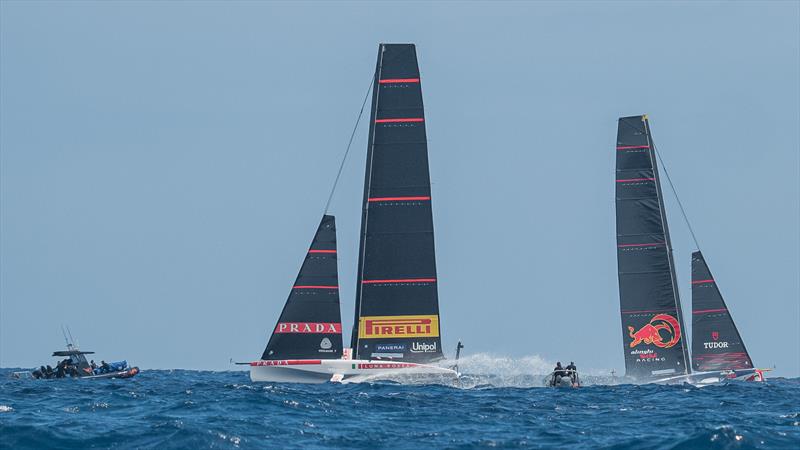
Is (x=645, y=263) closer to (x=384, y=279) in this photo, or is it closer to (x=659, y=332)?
(x=659, y=332)

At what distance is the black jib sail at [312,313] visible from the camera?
44.8m

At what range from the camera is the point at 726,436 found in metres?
27.4

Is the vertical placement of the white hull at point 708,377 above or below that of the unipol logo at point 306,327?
below

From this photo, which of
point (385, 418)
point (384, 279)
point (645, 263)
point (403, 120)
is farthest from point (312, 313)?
point (645, 263)

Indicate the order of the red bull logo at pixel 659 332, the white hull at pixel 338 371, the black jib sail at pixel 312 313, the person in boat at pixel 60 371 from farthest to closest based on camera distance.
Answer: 1. the person in boat at pixel 60 371
2. the red bull logo at pixel 659 332
3. the black jib sail at pixel 312 313
4. the white hull at pixel 338 371

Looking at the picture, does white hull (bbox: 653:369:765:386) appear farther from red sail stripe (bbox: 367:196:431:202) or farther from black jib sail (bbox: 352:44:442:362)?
red sail stripe (bbox: 367:196:431:202)

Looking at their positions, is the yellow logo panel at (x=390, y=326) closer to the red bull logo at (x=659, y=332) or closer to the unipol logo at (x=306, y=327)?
the unipol logo at (x=306, y=327)

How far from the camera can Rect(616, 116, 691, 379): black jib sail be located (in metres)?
53.5

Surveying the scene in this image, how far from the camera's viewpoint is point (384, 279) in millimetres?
45844

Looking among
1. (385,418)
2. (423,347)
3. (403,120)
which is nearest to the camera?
(385,418)

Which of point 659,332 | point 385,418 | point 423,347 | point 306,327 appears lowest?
point 385,418

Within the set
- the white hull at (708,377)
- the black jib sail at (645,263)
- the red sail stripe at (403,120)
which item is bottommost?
the white hull at (708,377)

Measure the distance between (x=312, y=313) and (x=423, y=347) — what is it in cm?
449

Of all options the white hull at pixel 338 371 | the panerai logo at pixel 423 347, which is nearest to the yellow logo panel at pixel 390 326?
the panerai logo at pixel 423 347
